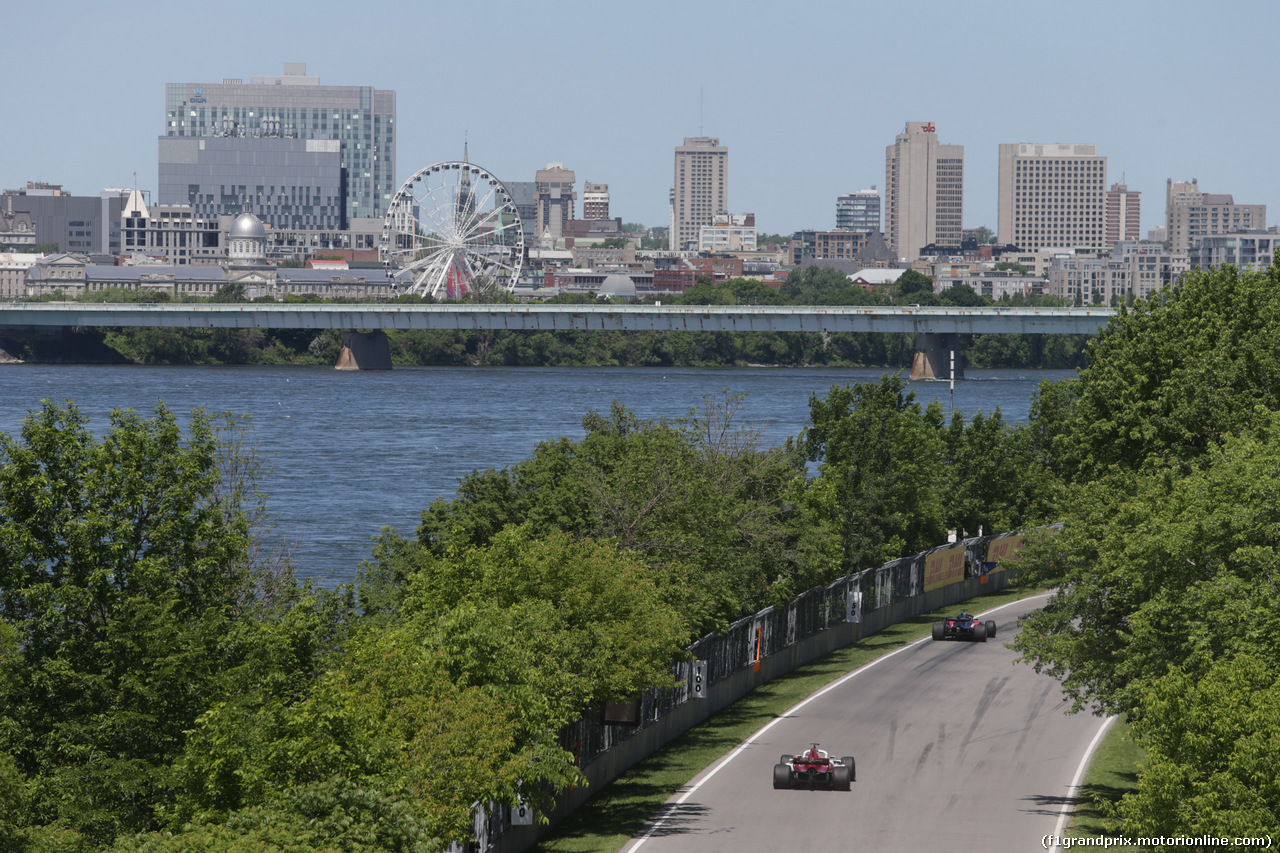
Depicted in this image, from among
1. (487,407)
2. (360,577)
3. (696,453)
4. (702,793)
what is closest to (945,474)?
(696,453)

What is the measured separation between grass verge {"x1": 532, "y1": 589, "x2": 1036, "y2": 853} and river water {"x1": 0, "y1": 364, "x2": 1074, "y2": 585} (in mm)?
12634

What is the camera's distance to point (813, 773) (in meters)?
38.1

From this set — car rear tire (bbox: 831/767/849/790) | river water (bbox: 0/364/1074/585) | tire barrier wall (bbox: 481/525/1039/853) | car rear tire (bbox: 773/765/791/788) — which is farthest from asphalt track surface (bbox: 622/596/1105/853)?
river water (bbox: 0/364/1074/585)

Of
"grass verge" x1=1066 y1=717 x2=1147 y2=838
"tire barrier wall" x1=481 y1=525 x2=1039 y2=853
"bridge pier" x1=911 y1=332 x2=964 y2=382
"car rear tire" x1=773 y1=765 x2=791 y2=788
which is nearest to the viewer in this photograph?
"grass verge" x1=1066 y1=717 x2=1147 y2=838

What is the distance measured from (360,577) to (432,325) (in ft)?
458

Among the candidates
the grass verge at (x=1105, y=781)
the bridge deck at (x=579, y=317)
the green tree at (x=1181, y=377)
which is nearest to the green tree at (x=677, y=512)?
the green tree at (x=1181, y=377)

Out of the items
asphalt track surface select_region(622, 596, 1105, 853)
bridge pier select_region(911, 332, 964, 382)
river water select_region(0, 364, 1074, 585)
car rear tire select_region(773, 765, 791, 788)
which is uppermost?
bridge pier select_region(911, 332, 964, 382)

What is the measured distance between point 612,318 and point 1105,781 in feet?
498

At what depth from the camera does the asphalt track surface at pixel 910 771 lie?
34.6 metres

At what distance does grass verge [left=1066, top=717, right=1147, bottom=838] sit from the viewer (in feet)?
116

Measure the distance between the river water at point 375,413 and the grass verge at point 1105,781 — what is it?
73.8ft

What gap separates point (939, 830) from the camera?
3503 cm

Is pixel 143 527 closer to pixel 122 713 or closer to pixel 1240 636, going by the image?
pixel 122 713

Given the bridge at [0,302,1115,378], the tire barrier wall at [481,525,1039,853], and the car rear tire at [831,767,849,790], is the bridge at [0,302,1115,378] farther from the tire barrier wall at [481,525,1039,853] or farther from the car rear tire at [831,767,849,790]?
the car rear tire at [831,767,849,790]
